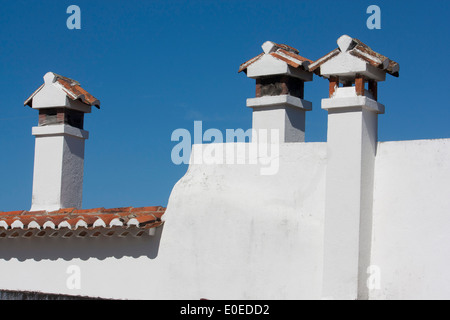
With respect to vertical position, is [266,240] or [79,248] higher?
[266,240]

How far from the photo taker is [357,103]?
24.6ft

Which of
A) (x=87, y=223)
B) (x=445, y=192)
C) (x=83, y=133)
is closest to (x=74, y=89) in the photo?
(x=83, y=133)

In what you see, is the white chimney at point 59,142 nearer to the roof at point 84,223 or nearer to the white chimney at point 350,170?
the roof at point 84,223

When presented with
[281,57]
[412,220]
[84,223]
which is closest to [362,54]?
[281,57]

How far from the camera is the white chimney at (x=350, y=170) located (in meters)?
7.36

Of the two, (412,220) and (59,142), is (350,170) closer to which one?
(412,220)

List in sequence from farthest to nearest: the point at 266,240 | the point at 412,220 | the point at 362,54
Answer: the point at 266,240, the point at 362,54, the point at 412,220

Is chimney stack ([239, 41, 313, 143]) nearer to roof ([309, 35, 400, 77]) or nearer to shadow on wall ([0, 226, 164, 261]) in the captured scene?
roof ([309, 35, 400, 77])

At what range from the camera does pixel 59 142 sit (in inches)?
428

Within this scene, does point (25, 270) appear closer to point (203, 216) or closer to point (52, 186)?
point (52, 186)

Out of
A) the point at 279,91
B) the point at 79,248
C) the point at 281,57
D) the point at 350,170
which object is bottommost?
the point at 79,248

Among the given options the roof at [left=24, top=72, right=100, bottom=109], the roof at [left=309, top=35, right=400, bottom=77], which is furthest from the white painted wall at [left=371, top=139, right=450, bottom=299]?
the roof at [left=24, top=72, right=100, bottom=109]

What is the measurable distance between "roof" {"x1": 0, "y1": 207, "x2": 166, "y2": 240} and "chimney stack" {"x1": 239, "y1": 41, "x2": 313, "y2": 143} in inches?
74.2

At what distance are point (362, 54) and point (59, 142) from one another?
17.4ft
